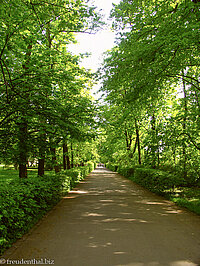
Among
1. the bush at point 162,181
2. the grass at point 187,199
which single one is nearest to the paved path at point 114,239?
the grass at point 187,199

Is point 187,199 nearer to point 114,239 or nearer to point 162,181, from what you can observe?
point 162,181

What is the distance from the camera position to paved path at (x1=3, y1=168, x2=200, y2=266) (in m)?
4.00

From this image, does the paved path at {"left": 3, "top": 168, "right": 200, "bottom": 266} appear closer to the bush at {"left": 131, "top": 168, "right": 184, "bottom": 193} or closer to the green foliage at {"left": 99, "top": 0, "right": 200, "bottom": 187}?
the bush at {"left": 131, "top": 168, "right": 184, "bottom": 193}

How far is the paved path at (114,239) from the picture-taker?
13.1 feet

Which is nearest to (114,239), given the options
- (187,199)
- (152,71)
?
(187,199)

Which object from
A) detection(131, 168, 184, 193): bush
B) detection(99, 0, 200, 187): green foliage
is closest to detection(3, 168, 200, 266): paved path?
detection(131, 168, 184, 193): bush

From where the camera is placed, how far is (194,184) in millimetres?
13000

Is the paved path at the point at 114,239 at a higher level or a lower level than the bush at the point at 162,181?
lower

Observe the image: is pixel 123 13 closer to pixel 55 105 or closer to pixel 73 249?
pixel 55 105

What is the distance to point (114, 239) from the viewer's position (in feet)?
16.2

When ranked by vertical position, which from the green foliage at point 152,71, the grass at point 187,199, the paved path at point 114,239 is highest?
the green foliage at point 152,71

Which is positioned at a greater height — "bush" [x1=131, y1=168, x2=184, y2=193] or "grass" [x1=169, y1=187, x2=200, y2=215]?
"bush" [x1=131, y1=168, x2=184, y2=193]

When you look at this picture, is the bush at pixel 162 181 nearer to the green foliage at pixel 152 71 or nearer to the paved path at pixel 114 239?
the green foliage at pixel 152 71

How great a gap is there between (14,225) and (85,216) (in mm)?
3022
